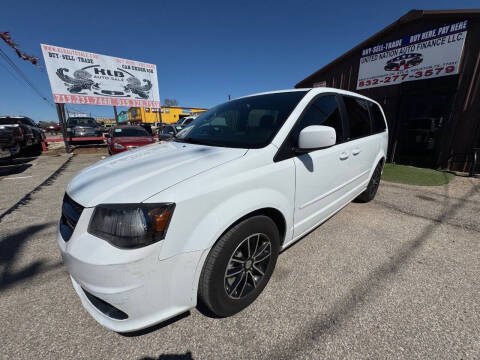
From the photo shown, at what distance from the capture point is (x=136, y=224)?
1.13 m

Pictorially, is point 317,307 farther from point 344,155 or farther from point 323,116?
point 323,116

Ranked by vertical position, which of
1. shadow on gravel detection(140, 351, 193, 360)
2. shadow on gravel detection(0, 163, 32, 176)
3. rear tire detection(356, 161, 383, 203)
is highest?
rear tire detection(356, 161, 383, 203)

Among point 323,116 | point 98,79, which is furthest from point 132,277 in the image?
point 98,79

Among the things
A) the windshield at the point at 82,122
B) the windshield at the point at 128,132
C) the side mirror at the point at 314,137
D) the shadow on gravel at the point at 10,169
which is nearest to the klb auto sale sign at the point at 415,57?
the side mirror at the point at 314,137

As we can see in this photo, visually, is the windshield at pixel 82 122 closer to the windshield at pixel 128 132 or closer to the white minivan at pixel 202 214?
the windshield at pixel 128 132

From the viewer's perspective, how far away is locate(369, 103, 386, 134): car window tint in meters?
3.34

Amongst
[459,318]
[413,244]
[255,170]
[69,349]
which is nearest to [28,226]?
[69,349]

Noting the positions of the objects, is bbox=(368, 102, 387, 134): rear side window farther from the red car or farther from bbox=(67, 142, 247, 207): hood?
the red car

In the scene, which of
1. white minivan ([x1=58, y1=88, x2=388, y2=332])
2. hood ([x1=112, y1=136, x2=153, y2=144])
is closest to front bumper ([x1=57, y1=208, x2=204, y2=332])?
white minivan ([x1=58, y1=88, x2=388, y2=332])

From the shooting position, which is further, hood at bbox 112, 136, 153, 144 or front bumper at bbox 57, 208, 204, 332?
hood at bbox 112, 136, 153, 144

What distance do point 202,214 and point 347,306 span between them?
57.7 inches

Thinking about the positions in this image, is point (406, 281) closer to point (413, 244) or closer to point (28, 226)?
point (413, 244)

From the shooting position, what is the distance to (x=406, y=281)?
1.97 m

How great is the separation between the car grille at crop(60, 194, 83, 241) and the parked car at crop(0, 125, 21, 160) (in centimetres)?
711
